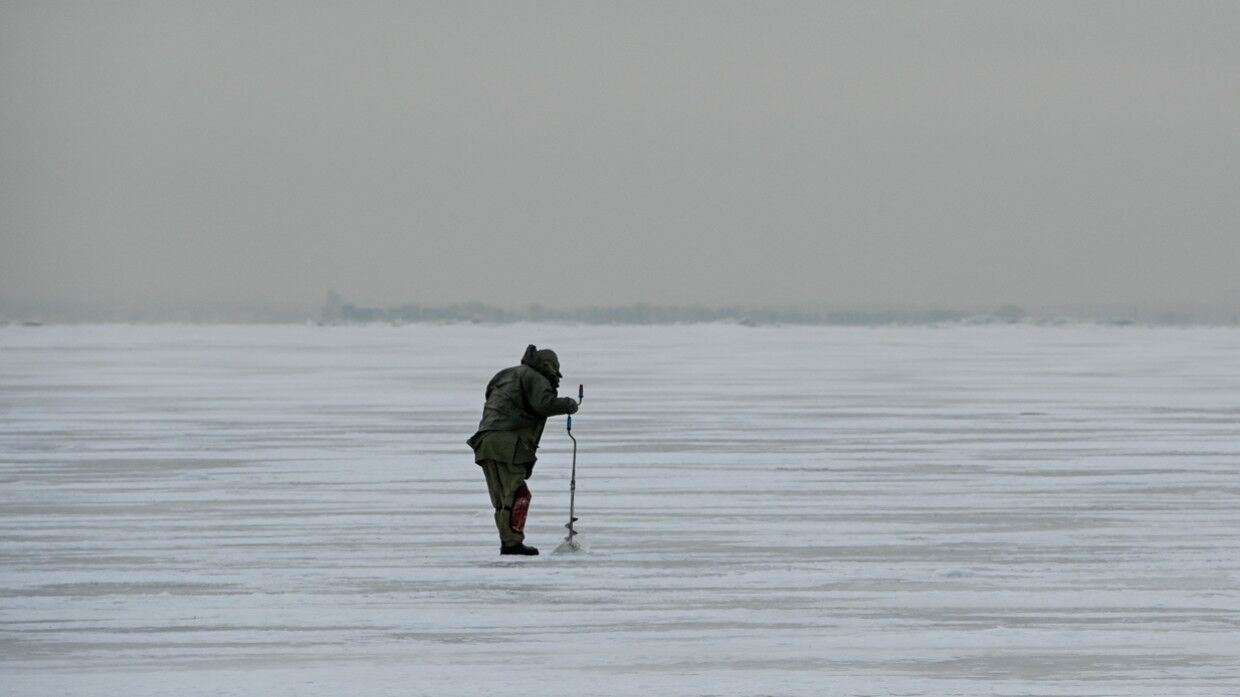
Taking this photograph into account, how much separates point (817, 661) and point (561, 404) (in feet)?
10.4

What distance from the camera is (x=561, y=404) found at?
33.5ft

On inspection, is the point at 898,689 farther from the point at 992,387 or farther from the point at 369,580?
the point at 992,387

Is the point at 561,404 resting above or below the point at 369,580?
above

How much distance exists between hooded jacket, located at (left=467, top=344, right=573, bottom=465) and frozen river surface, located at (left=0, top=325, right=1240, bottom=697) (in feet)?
2.15

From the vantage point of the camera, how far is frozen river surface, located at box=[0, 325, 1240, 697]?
7309mm

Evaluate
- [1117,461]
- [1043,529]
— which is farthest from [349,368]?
[1043,529]

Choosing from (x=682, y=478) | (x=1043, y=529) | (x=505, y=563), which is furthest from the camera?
(x=682, y=478)

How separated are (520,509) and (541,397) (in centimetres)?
73

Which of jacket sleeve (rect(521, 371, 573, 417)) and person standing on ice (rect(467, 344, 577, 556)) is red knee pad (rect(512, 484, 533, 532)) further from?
jacket sleeve (rect(521, 371, 573, 417))

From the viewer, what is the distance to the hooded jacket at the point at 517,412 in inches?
413

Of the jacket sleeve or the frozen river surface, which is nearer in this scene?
the frozen river surface

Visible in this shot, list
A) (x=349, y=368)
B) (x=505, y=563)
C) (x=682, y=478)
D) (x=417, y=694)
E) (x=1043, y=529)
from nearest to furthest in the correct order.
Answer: (x=417, y=694)
(x=505, y=563)
(x=1043, y=529)
(x=682, y=478)
(x=349, y=368)

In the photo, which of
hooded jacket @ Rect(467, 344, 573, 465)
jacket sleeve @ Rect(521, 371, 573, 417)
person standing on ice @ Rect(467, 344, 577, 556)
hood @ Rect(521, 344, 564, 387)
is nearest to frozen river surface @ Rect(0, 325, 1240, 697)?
person standing on ice @ Rect(467, 344, 577, 556)

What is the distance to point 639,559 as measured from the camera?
10.4 metres
